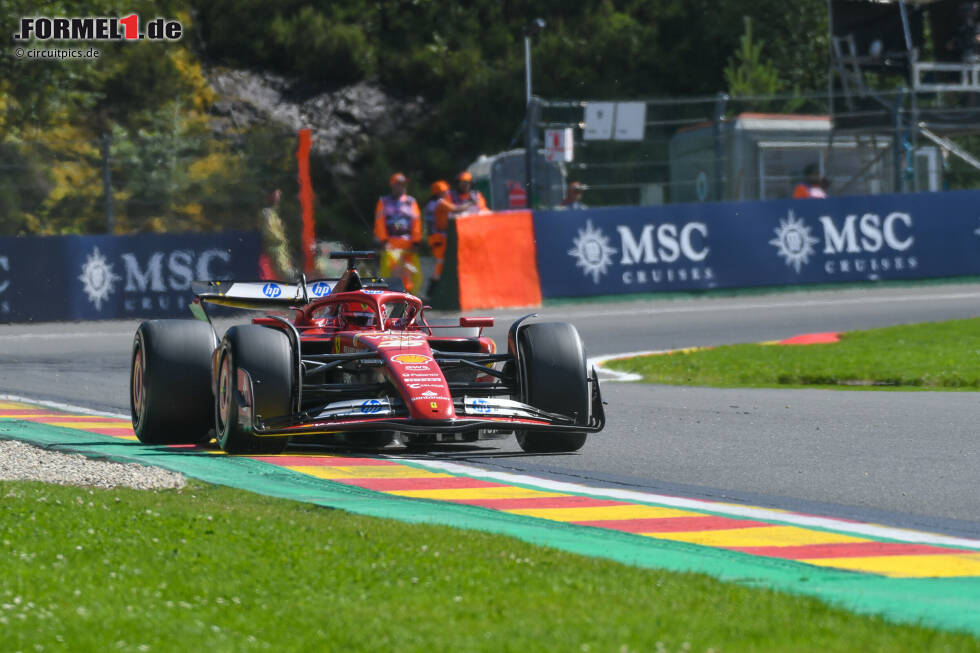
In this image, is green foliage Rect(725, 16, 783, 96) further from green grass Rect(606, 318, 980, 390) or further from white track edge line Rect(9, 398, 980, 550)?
white track edge line Rect(9, 398, 980, 550)

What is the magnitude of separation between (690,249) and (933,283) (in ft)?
12.6

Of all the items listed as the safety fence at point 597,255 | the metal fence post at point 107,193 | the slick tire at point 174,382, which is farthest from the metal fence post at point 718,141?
the slick tire at point 174,382

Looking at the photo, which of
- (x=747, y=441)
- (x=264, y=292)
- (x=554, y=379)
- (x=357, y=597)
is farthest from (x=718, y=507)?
(x=264, y=292)

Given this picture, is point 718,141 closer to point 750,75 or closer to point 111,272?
point 111,272

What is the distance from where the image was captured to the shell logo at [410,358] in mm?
8984

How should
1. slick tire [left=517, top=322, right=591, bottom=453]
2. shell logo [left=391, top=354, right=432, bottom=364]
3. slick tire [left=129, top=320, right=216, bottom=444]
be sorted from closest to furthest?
shell logo [left=391, top=354, right=432, bottom=364] < slick tire [left=517, top=322, right=591, bottom=453] < slick tire [left=129, top=320, right=216, bottom=444]

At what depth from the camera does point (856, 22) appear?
32.9 meters

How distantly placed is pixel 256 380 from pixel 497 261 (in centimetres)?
1302

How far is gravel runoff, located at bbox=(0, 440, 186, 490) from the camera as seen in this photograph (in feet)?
25.9

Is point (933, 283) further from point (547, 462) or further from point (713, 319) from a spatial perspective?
point (547, 462)

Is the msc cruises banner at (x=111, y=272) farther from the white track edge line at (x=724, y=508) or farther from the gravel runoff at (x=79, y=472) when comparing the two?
the white track edge line at (x=724, y=508)

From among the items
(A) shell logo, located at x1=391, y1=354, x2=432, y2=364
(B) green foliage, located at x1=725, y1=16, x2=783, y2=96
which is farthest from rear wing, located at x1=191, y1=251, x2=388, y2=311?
(B) green foliage, located at x1=725, y1=16, x2=783, y2=96

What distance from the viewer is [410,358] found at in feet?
29.6

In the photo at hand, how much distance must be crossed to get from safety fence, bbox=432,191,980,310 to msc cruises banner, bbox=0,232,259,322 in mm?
3021
